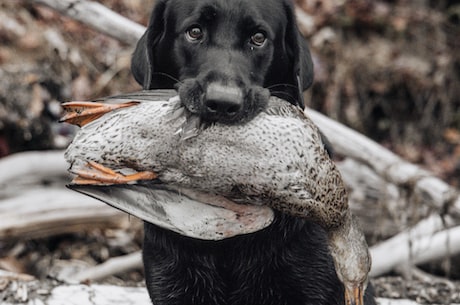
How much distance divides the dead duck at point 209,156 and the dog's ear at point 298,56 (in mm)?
654

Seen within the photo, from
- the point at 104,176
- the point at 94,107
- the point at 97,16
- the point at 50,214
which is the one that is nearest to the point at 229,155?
the point at 104,176

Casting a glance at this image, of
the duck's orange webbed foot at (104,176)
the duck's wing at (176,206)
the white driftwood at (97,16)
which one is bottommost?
the duck's wing at (176,206)

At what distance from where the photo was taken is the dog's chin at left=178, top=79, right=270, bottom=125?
2793 mm

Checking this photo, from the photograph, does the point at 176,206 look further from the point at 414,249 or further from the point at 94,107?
the point at 414,249

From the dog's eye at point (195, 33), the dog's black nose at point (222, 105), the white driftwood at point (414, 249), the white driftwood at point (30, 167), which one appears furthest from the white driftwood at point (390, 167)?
the dog's black nose at point (222, 105)

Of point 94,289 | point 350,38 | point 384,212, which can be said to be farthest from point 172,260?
point 350,38

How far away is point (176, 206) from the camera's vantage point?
287cm

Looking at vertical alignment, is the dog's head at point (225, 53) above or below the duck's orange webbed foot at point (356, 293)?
above

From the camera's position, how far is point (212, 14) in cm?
335

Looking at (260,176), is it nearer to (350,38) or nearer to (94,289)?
(94,289)

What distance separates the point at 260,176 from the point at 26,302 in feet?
6.91

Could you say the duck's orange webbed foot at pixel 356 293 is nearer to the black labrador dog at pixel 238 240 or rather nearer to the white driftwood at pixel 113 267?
the black labrador dog at pixel 238 240

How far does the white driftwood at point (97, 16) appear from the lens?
5.50m

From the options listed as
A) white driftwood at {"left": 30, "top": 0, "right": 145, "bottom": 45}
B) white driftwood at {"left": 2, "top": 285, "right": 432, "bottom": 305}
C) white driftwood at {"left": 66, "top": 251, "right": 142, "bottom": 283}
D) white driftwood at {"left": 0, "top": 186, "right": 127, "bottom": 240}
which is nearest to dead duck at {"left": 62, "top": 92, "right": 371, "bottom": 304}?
white driftwood at {"left": 2, "top": 285, "right": 432, "bottom": 305}
